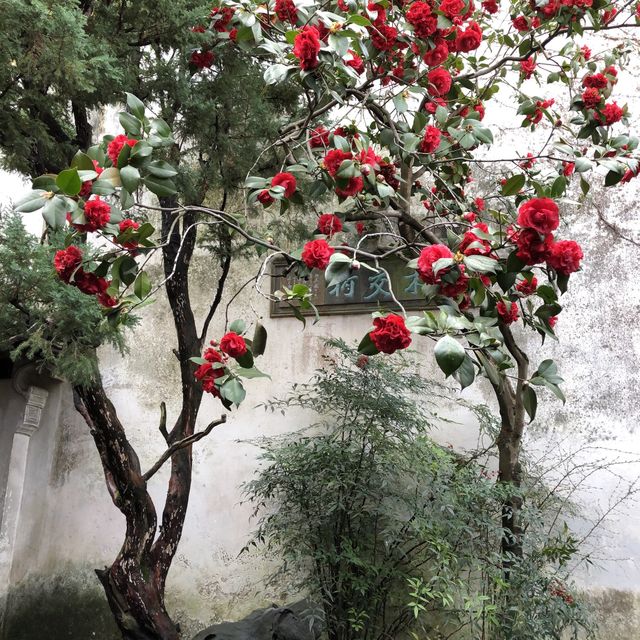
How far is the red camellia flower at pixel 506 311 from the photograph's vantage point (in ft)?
7.84

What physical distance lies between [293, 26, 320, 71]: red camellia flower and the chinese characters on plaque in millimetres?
2205

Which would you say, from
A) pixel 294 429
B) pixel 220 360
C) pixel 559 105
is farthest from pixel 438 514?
pixel 559 105

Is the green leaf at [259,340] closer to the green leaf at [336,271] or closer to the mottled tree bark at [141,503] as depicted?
the green leaf at [336,271]

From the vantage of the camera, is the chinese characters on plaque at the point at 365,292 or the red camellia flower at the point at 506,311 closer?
the red camellia flower at the point at 506,311

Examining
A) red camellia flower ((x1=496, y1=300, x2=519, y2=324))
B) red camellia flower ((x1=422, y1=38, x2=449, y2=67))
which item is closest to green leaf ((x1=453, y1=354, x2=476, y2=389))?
red camellia flower ((x1=496, y1=300, x2=519, y2=324))

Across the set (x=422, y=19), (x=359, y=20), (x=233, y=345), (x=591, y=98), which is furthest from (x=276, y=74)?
(x=591, y=98)

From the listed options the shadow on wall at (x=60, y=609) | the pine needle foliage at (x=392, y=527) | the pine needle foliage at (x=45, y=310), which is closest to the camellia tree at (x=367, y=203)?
the pine needle foliage at (x=392, y=527)

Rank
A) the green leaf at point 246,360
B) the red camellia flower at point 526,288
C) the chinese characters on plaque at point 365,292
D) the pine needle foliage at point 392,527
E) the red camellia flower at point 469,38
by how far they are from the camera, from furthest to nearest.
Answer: the chinese characters on plaque at point 365,292, the pine needle foliage at point 392,527, the red camellia flower at point 469,38, the red camellia flower at point 526,288, the green leaf at point 246,360

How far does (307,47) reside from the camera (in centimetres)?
236

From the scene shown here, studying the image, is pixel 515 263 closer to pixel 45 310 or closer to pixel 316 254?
pixel 316 254

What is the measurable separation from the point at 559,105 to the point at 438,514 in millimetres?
2848

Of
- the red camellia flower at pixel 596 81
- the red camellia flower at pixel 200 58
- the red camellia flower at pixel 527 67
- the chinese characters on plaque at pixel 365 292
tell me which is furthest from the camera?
the chinese characters on plaque at pixel 365 292

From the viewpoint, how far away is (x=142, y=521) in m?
3.66

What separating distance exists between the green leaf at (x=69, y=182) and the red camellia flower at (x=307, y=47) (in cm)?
89
